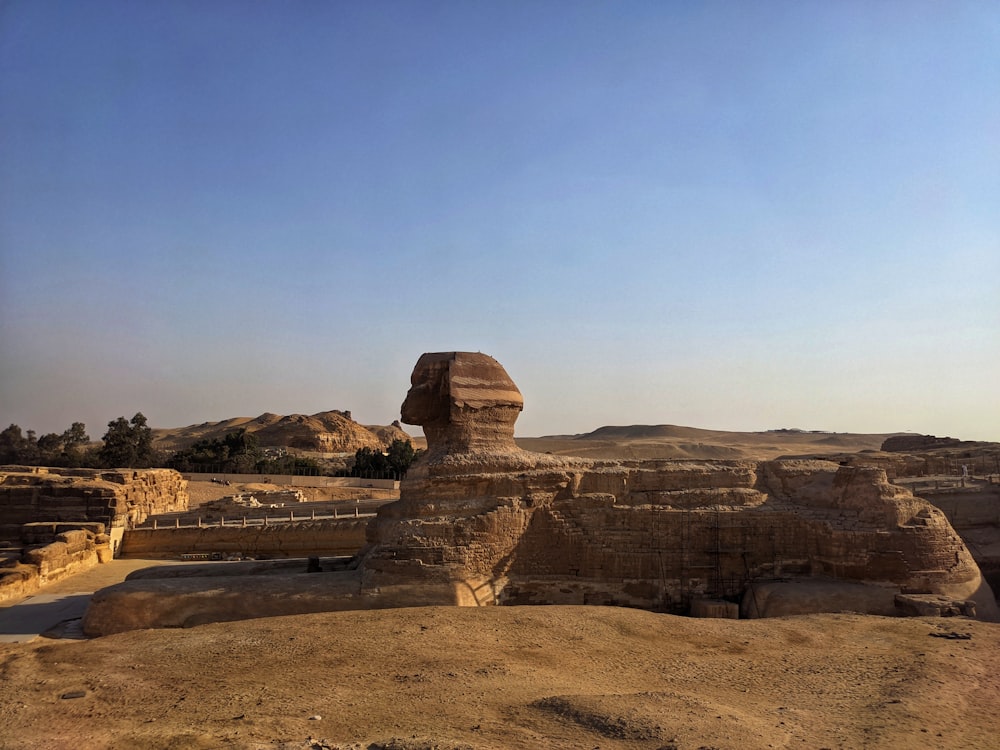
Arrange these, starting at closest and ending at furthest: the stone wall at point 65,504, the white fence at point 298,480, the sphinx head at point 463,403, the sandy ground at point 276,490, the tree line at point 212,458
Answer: the sphinx head at point 463,403 → the stone wall at point 65,504 → the sandy ground at point 276,490 → the white fence at point 298,480 → the tree line at point 212,458

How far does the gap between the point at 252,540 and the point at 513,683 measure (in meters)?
14.3

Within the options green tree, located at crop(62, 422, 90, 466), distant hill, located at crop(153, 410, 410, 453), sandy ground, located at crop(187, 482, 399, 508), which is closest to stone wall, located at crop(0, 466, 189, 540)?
sandy ground, located at crop(187, 482, 399, 508)

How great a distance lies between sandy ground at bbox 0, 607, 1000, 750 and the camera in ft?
18.2

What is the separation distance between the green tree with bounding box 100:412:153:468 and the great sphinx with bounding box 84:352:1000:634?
3318cm

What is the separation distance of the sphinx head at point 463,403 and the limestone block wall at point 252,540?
9138 millimetres

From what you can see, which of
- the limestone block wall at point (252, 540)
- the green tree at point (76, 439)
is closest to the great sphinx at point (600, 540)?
the limestone block wall at point (252, 540)

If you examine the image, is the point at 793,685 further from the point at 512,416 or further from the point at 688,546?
the point at 512,416

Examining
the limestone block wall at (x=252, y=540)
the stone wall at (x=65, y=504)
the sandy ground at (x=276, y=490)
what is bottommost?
the limestone block wall at (x=252, y=540)

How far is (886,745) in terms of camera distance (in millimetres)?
5293

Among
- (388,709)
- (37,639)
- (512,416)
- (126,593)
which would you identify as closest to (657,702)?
(388,709)

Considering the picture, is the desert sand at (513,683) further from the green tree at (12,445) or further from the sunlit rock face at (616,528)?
the green tree at (12,445)

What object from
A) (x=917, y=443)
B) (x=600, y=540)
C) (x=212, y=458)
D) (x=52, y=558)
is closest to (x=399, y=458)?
(x=212, y=458)

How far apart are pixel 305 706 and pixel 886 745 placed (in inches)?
185

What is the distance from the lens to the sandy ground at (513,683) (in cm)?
554
